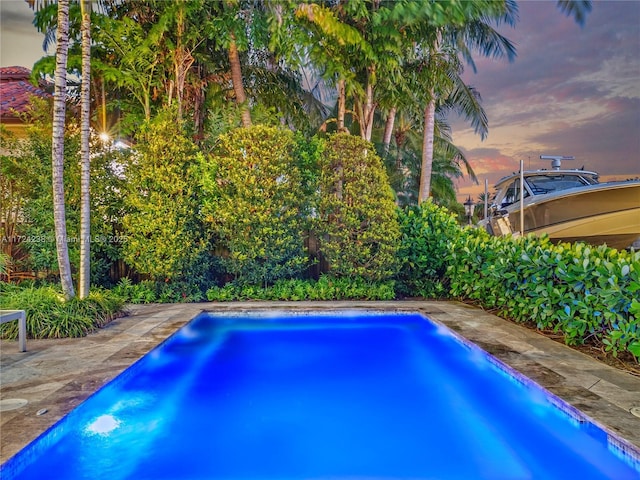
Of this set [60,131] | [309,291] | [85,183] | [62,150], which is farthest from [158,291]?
[60,131]

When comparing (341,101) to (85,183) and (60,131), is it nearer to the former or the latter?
(85,183)

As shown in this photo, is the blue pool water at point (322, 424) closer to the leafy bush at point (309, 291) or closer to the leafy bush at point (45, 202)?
the leafy bush at point (309, 291)

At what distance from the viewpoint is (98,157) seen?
8320mm

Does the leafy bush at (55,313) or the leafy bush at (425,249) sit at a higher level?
the leafy bush at (425,249)

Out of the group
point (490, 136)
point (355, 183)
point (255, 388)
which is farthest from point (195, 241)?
point (490, 136)

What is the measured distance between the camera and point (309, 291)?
863 cm

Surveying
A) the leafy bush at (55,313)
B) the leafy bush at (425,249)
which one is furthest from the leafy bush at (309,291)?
the leafy bush at (55,313)

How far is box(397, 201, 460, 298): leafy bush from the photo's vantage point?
883 centimetres

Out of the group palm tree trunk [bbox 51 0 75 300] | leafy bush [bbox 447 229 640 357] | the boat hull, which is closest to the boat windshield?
the boat hull

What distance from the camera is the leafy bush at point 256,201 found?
27.2 feet

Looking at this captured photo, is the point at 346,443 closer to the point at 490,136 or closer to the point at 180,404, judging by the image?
the point at 180,404

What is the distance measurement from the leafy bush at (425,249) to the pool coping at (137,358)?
1773mm

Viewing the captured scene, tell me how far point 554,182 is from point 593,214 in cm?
198

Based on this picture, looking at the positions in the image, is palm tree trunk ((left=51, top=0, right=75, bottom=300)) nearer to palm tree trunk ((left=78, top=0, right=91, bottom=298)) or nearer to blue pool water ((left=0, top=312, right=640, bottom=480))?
palm tree trunk ((left=78, top=0, right=91, bottom=298))
